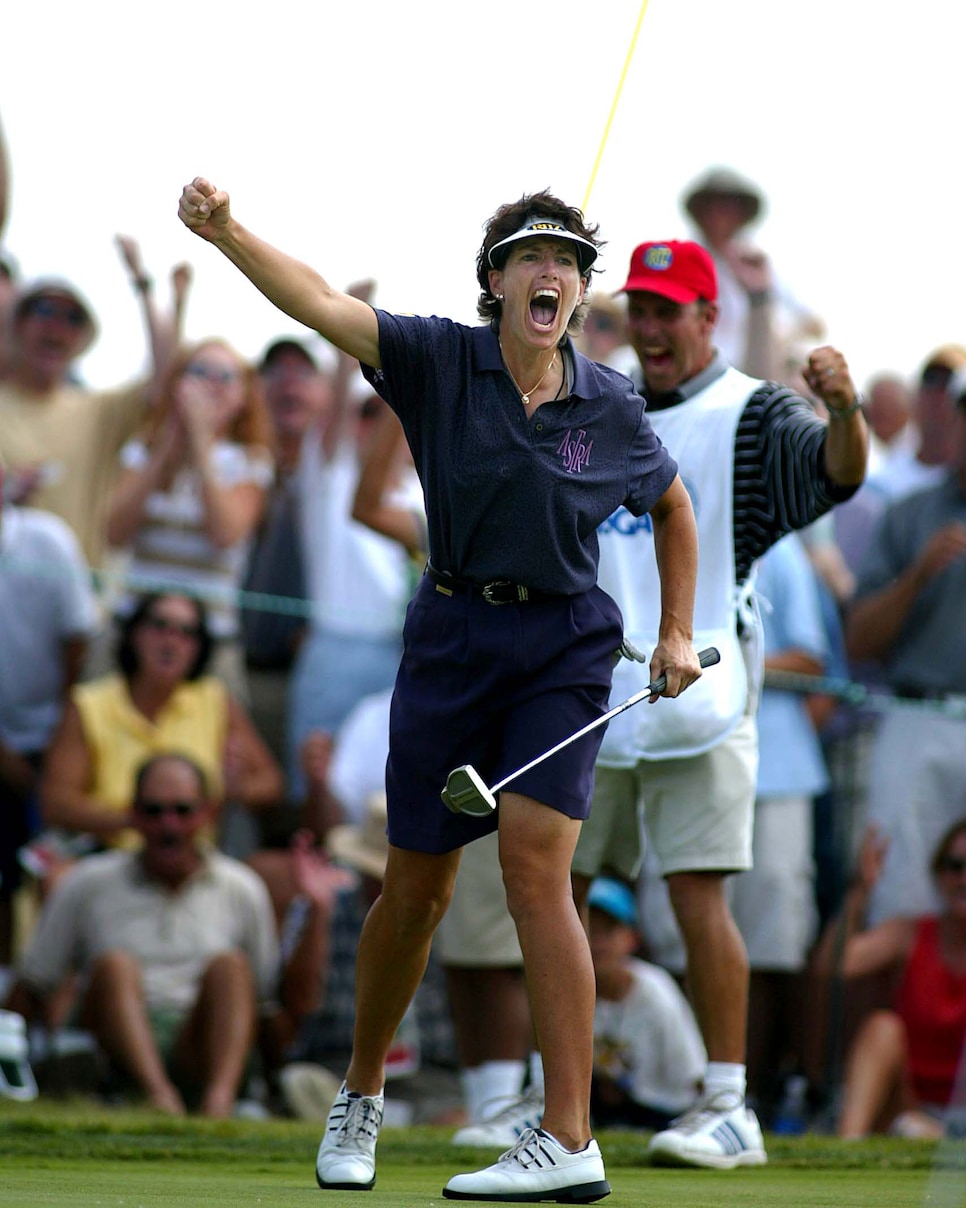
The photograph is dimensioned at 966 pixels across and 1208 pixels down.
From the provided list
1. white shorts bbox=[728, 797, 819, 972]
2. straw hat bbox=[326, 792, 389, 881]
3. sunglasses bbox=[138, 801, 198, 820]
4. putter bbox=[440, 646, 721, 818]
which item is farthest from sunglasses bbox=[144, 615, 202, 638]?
putter bbox=[440, 646, 721, 818]

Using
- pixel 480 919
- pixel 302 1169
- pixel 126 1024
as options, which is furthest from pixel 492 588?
pixel 126 1024

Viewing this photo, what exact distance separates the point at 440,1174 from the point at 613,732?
143 centimetres

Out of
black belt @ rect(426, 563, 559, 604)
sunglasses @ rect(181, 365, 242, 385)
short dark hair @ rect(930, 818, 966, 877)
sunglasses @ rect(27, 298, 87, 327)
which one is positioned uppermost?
sunglasses @ rect(27, 298, 87, 327)

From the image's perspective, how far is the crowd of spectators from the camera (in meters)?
8.68

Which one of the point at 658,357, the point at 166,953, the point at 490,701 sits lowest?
the point at 166,953

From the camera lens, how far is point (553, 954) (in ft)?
15.2

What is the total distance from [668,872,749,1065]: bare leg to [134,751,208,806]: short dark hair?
3.38 metres

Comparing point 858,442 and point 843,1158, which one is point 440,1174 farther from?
point 858,442

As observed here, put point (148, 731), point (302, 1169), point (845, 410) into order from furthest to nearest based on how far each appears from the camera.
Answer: point (148, 731)
point (845, 410)
point (302, 1169)

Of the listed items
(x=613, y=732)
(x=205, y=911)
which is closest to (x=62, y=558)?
(x=205, y=911)

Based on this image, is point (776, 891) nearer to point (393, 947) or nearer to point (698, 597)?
point (698, 597)

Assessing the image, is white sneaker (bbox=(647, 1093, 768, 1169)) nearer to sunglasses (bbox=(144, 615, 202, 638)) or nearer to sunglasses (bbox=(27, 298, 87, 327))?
sunglasses (bbox=(144, 615, 202, 638))

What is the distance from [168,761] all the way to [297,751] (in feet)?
3.03

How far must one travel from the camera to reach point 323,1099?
8.62 metres
